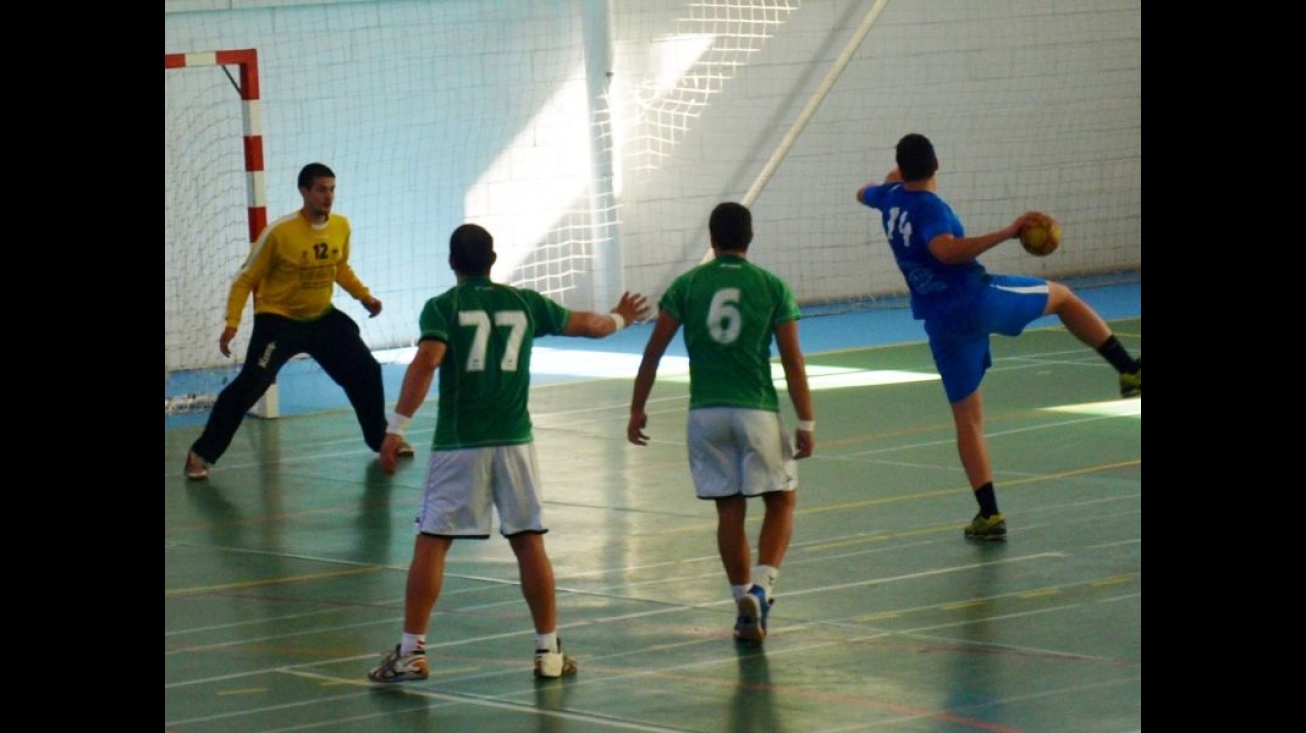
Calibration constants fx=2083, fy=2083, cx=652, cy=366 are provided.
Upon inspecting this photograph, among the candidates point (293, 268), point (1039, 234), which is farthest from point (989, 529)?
point (293, 268)

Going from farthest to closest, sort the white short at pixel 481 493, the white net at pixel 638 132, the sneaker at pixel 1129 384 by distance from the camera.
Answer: the white net at pixel 638 132 < the sneaker at pixel 1129 384 < the white short at pixel 481 493

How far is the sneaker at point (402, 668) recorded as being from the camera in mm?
8227

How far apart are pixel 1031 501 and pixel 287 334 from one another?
203 inches

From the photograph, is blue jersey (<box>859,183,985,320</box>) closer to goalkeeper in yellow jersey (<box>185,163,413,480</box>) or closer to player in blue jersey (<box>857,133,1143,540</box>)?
player in blue jersey (<box>857,133,1143,540</box>)

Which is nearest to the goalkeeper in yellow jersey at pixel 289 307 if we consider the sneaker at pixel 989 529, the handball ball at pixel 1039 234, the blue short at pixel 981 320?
the blue short at pixel 981 320

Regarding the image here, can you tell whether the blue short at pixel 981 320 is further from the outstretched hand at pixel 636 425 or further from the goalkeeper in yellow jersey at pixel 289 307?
the goalkeeper in yellow jersey at pixel 289 307

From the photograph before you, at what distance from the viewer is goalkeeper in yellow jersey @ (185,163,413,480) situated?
45.4 ft

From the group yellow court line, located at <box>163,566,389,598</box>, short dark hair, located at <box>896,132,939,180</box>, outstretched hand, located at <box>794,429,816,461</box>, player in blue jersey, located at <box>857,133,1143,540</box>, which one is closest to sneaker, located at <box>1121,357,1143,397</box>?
player in blue jersey, located at <box>857,133,1143,540</box>

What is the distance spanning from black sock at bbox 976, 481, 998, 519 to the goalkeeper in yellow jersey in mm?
5033

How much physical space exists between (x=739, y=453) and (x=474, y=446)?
1272mm

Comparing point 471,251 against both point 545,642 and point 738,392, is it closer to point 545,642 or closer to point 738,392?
point 738,392

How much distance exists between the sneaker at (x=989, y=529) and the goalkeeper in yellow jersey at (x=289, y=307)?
5.01 metres
